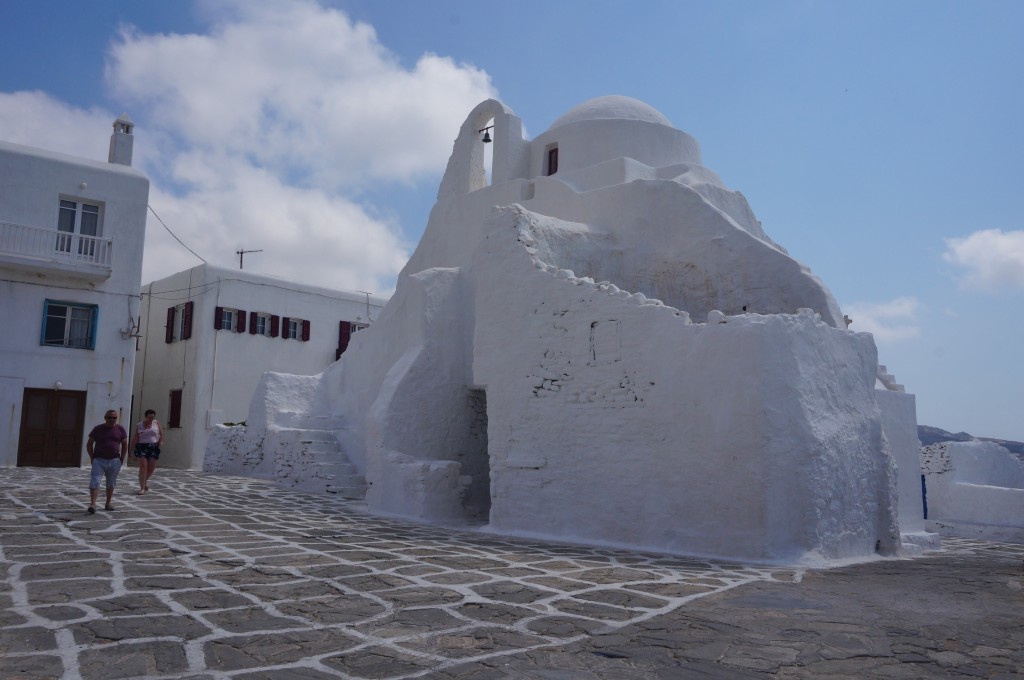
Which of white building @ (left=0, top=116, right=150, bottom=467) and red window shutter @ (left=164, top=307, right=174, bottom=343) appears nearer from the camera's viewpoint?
white building @ (left=0, top=116, right=150, bottom=467)

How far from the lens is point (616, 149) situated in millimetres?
15414

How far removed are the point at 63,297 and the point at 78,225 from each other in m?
1.72

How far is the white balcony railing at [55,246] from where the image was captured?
16859 millimetres

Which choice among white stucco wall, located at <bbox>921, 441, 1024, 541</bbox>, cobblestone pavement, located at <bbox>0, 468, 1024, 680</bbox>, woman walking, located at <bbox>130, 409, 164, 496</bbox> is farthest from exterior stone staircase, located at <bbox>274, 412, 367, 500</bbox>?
white stucco wall, located at <bbox>921, 441, 1024, 541</bbox>

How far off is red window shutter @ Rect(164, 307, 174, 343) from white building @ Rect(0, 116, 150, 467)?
3.91m

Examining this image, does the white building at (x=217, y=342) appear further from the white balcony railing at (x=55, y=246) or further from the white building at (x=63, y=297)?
the white balcony railing at (x=55, y=246)

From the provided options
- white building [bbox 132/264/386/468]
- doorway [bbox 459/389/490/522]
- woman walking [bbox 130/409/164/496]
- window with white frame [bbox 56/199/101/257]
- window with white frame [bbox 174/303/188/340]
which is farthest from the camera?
window with white frame [bbox 174/303/188/340]

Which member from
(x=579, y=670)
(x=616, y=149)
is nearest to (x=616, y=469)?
(x=579, y=670)

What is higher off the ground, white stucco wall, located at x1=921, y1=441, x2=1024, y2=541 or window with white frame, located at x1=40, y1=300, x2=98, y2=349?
window with white frame, located at x1=40, y1=300, x2=98, y2=349

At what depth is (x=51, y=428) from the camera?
17.2 metres

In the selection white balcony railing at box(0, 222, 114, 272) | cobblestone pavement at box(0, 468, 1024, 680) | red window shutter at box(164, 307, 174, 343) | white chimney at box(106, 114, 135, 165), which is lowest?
cobblestone pavement at box(0, 468, 1024, 680)

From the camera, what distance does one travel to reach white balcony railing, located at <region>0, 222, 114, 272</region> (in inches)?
664

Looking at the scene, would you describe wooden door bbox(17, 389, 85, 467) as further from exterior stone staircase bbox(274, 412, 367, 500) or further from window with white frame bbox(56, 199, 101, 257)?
exterior stone staircase bbox(274, 412, 367, 500)

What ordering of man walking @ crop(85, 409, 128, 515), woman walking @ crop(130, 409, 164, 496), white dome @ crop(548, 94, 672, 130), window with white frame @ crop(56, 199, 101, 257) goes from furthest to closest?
window with white frame @ crop(56, 199, 101, 257) → white dome @ crop(548, 94, 672, 130) → woman walking @ crop(130, 409, 164, 496) → man walking @ crop(85, 409, 128, 515)
